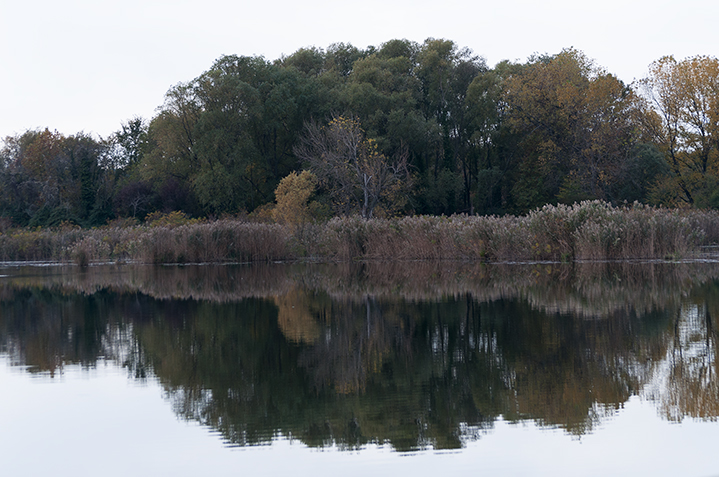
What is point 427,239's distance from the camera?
70.1ft

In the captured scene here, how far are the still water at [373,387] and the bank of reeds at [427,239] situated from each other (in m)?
7.80

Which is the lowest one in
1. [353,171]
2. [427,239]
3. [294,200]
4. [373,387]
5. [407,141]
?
[373,387]

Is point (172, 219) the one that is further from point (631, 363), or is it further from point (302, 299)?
point (631, 363)

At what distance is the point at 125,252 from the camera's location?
84.7 ft

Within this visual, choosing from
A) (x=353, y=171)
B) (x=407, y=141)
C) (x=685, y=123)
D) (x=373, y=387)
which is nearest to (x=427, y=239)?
(x=373, y=387)

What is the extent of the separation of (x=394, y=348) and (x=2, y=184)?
5376 cm

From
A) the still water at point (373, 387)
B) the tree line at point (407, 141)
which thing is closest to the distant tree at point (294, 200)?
the tree line at point (407, 141)

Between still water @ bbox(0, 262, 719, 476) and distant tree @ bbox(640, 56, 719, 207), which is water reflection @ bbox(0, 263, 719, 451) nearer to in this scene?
still water @ bbox(0, 262, 719, 476)

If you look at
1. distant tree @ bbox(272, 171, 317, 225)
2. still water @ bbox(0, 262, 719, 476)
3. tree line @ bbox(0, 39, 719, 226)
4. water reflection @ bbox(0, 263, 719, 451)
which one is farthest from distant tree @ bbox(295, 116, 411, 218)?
still water @ bbox(0, 262, 719, 476)

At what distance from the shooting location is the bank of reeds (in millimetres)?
17656

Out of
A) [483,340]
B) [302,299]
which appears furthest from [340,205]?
[483,340]

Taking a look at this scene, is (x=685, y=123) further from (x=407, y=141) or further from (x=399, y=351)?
(x=399, y=351)

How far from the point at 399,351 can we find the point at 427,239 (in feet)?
50.4

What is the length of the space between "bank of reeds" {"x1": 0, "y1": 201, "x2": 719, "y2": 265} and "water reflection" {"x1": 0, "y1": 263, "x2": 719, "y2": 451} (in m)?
5.24
